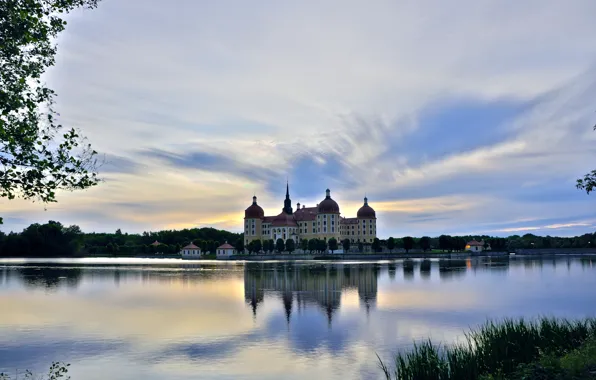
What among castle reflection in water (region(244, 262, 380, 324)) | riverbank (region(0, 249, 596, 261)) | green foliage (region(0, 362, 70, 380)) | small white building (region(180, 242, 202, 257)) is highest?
small white building (region(180, 242, 202, 257))

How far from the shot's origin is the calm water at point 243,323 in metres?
13.3

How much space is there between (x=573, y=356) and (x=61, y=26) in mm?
12002

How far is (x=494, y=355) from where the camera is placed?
11.0 meters

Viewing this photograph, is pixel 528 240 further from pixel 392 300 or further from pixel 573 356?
pixel 573 356

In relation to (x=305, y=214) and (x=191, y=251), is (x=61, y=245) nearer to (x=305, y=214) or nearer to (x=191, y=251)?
(x=191, y=251)

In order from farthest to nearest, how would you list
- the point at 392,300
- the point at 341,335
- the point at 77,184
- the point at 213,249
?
the point at 213,249 → the point at 392,300 → the point at 341,335 → the point at 77,184

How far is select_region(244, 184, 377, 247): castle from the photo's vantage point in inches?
5207

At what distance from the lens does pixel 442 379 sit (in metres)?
9.88

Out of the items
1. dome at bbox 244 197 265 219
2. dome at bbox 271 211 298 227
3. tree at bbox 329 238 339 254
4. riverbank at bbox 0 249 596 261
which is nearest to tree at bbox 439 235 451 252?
riverbank at bbox 0 249 596 261

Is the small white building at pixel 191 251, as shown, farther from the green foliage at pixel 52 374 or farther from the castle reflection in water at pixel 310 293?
the green foliage at pixel 52 374

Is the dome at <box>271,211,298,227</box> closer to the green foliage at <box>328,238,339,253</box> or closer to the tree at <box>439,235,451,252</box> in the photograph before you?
the green foliage at <box>328,238,339,253</box>

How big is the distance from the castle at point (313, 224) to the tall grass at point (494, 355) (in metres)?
117

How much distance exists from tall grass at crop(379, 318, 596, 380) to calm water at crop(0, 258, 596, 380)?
2006 millimetres

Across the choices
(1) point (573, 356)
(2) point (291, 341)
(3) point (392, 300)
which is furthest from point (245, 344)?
(3) point (392, 300)
